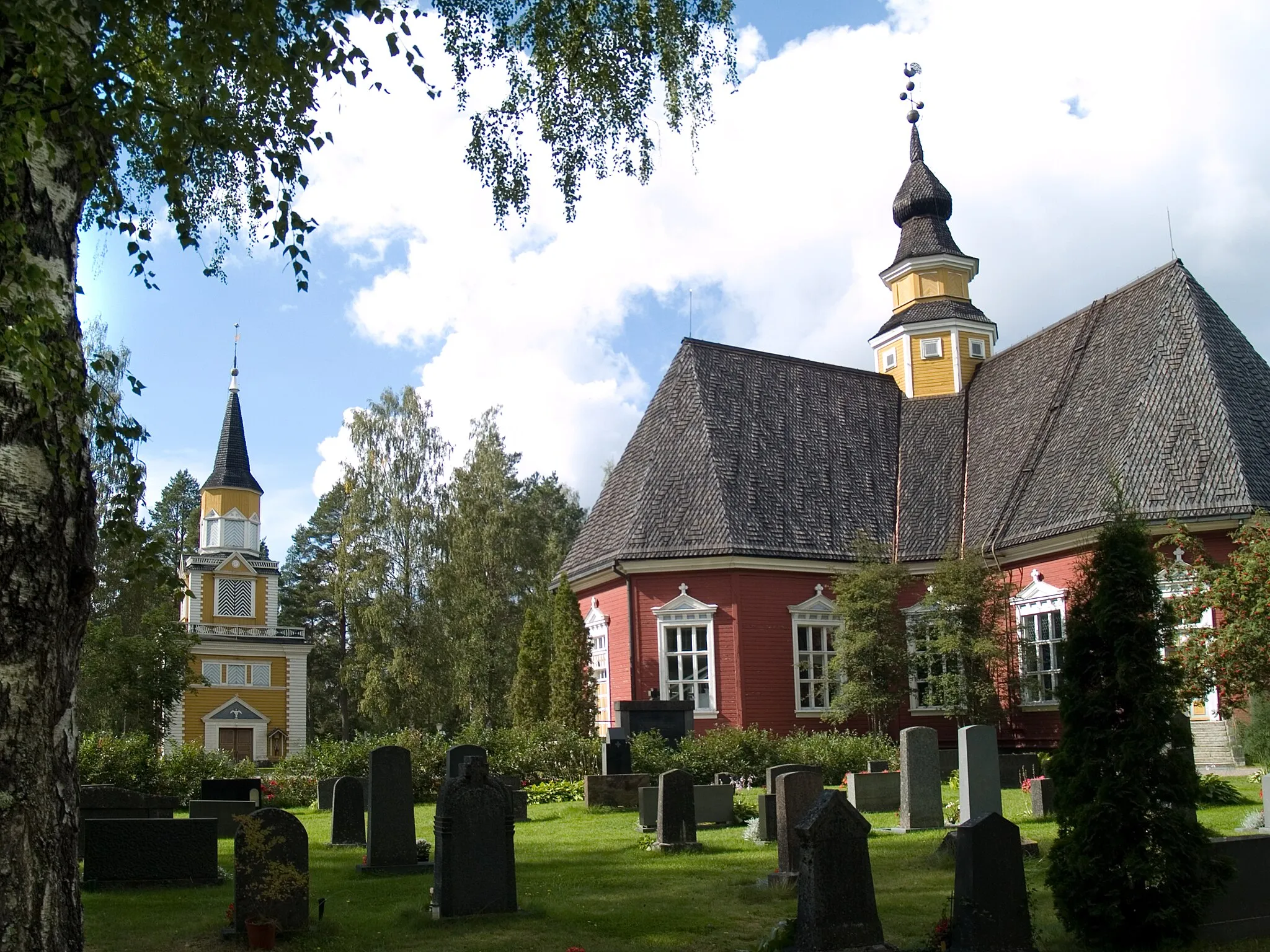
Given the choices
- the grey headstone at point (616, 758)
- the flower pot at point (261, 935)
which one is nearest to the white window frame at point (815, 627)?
the grey headstone at point (616, 758)

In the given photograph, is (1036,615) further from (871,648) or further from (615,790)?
(615,790)

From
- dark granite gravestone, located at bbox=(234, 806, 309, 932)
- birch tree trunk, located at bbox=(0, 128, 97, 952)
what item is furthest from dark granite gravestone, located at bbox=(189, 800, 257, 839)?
birch tree trunk, located at bbox=(0, 128, 97, 952)

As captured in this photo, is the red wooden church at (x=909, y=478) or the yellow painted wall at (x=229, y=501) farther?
the yellow painted wall at (x=229, y=501)

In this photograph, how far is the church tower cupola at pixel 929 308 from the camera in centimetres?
3161

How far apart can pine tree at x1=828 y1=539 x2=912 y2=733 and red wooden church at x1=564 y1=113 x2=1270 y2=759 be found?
125cm

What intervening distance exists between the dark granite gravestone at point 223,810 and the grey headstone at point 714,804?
19.8 ft

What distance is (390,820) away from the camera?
12.1 metres

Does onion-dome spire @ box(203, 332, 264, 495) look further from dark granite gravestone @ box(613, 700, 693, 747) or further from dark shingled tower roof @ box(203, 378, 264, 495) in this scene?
dark granite gravestone @ box(613, 700, 693, 747)

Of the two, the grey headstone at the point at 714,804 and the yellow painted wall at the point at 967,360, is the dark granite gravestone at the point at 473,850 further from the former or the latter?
the yellow painted wall at the point at 967,360

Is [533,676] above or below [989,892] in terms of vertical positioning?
above

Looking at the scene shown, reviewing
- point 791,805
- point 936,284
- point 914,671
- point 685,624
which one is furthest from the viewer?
point 936,284

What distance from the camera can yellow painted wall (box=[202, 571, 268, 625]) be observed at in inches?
1929

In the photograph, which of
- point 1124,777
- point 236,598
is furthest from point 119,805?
point 236,598

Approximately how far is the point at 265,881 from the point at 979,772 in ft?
26.7
